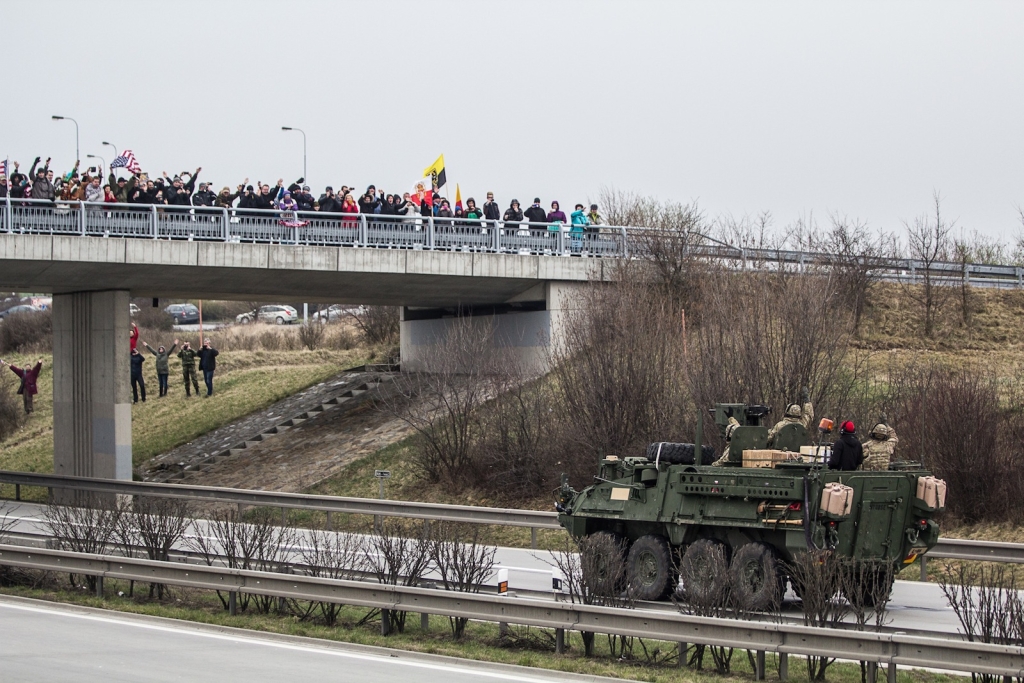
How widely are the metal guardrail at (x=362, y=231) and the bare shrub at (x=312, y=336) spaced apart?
21.4 meters

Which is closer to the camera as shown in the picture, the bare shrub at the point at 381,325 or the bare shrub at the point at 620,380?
the bare shrub at the point at 620,380

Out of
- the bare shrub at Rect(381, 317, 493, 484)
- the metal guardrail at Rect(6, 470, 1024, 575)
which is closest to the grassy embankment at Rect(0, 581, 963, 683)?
the metal guardrail at Rect(6, 470, 1024, 575)

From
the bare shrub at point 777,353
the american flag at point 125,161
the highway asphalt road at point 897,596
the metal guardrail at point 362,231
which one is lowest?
the highway asphalt road at point 897,596

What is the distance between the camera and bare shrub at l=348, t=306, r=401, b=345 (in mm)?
46594

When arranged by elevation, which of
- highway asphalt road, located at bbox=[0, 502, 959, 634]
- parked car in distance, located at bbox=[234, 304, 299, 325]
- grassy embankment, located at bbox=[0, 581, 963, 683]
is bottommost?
highway asphalt road, located at bbox=[0, 502, 959, 634]

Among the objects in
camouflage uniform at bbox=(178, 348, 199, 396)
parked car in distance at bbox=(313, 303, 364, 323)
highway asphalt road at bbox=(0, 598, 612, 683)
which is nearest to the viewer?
highway asphalt road at bbox=(0, 598, 612, 683)

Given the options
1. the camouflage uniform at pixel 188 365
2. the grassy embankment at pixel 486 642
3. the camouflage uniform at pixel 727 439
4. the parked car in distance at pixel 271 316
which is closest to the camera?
the grassy embankment at pixel 486 642

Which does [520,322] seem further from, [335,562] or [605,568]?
[605,568]

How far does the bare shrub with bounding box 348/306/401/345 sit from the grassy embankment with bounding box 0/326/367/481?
97 cm

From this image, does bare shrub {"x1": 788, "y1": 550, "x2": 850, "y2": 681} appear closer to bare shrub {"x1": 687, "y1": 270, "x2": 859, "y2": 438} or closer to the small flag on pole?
bare shrub {"x1": 687, "y1": 270, "x2": 859, "y2": 438}

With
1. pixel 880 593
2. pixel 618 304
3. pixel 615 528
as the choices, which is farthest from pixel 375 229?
pixel 880 593

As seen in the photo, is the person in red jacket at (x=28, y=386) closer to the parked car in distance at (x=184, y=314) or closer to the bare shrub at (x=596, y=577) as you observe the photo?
the parked car in distance at (x=184, y=314)

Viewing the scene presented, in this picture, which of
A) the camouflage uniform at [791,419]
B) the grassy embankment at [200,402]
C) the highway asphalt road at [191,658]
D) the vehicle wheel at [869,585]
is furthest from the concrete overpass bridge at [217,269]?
the vehicle wheel at [869,585]

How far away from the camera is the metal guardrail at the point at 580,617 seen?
1002cm
